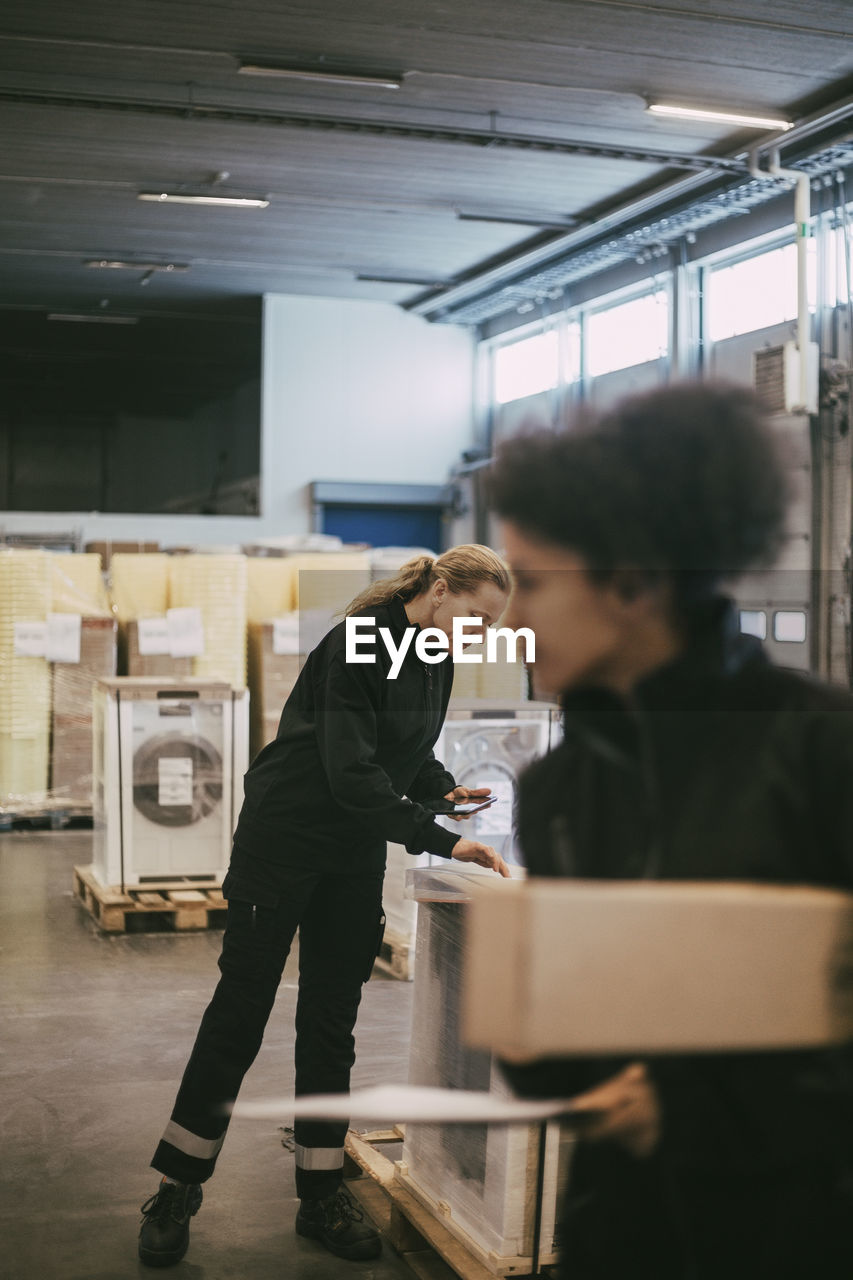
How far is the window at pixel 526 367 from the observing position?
1548 cm

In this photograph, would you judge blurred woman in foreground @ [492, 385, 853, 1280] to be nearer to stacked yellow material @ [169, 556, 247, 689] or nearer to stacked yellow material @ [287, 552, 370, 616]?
stacked yellow material @ [287, 552, 370, 616]

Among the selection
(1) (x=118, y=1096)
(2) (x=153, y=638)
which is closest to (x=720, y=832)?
(1) (x=118, y=1096)

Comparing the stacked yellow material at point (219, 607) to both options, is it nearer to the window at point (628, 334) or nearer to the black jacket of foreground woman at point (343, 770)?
the window at point (628, 334)

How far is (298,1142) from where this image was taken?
372 cm

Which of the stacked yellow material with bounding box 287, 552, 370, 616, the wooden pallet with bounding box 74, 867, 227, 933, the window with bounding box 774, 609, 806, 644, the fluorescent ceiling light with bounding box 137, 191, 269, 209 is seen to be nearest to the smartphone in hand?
the wooden pallet with bounding box 74, 867, 227, 933

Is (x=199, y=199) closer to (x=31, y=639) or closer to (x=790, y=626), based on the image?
(x=31, y=639)

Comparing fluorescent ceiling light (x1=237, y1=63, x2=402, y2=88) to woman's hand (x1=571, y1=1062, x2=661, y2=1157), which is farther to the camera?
fluorescent ceiling light (x1=237, y1=63, x2=402, y2=88)

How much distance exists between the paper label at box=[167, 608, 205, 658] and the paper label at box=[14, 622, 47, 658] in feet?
3.30

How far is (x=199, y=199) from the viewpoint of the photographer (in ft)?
41.0

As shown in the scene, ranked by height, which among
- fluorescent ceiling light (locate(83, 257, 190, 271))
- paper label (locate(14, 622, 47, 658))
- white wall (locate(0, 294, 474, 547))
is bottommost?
paper label (locate(14, 622, 47, 658))

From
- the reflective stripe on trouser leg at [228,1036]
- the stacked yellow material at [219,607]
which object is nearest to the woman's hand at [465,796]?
the reflective stripe on trouser leg at [228,1036]

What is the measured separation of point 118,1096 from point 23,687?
21.0 feet

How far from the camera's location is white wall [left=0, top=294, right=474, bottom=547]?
16234 millimetres

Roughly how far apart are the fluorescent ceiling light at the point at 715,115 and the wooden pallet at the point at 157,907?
20.8 ft
